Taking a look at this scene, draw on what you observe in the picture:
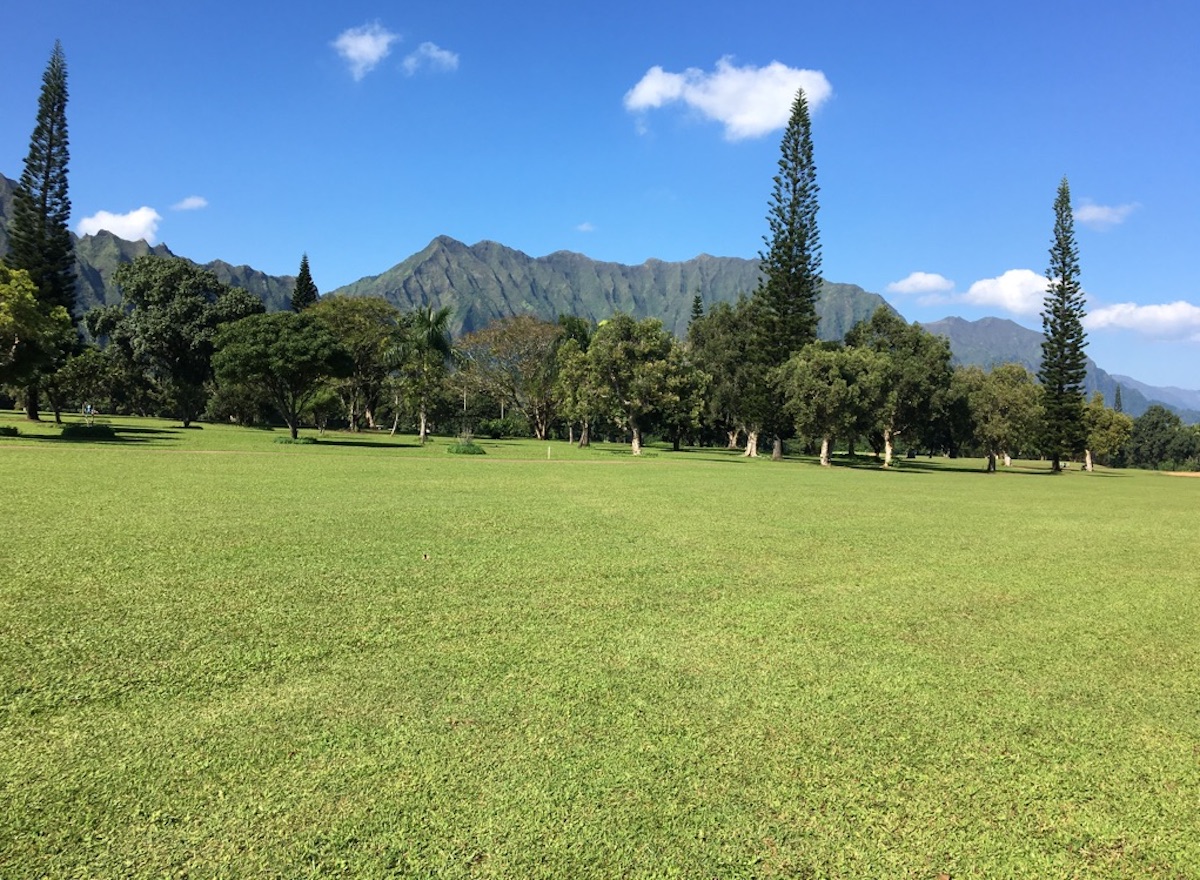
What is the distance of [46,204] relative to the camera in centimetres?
4300

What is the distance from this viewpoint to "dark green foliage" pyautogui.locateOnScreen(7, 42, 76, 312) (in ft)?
139

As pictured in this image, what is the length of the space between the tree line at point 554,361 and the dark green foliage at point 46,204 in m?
0.11

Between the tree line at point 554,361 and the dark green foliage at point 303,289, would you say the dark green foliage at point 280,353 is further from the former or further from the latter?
the dark green foliage at point 303,289

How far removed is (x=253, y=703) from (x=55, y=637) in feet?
6.34

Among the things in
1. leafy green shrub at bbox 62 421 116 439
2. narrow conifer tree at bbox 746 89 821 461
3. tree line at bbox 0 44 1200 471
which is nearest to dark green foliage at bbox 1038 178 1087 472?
tree line at bbox 0 44 1200 471

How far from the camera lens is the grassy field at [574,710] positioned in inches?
101

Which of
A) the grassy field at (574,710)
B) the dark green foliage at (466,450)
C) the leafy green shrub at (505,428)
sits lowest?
the grassy field at (574,710)

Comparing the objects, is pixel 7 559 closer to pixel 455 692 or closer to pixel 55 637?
pixel 55 637

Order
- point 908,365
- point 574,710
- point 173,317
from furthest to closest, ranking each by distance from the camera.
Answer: point 173,317 → point 908,365 → point 574,710

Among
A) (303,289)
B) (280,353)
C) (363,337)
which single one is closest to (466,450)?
(280,353)

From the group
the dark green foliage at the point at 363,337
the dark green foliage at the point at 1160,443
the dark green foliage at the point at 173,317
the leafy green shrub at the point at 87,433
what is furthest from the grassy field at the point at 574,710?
the dark green foliage at the point at 1160,443

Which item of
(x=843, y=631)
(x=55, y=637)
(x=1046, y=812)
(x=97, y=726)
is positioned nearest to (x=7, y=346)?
(x=55, y=637)

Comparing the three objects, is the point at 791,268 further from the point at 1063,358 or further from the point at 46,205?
the point at 46,205

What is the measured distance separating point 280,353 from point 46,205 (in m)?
26.1
